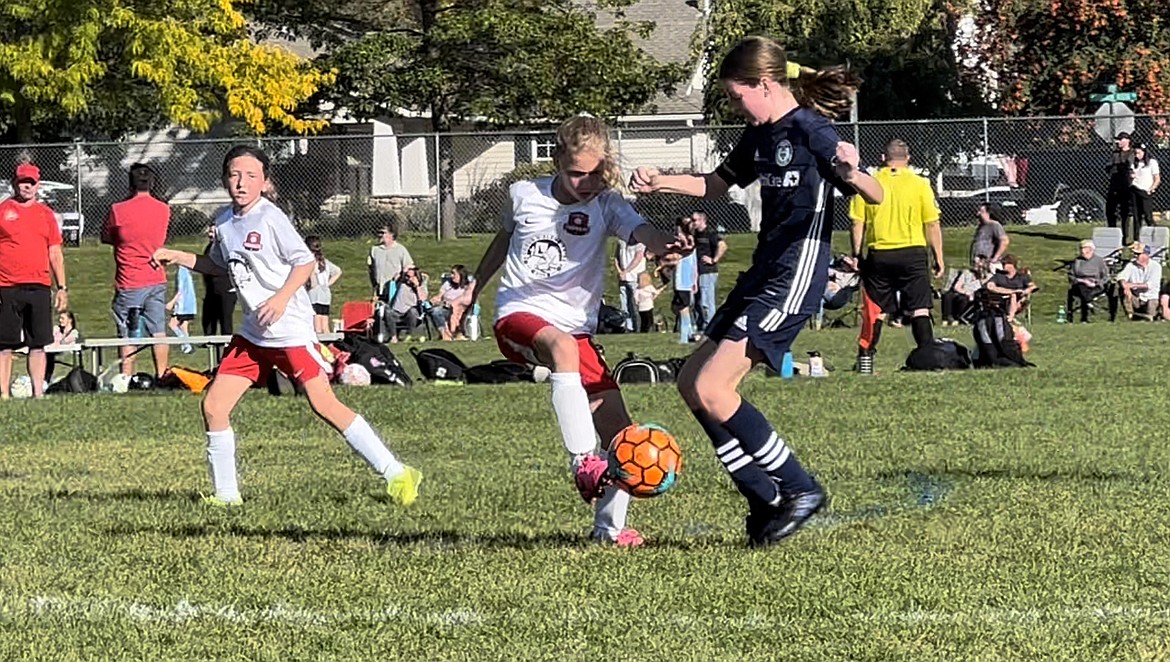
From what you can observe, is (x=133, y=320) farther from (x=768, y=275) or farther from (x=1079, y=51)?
(x=1079, y=51)

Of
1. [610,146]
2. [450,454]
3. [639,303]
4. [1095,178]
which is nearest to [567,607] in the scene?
[610,146]

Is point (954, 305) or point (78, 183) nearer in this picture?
point (954, 305)

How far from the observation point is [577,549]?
23.4ft

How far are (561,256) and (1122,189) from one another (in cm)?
2525

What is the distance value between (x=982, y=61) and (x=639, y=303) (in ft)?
72.7

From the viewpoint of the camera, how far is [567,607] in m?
5.99

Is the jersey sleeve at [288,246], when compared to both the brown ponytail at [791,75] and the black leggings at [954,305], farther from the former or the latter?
the black leggings at [954,305]

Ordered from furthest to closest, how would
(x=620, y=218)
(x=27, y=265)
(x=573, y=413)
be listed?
1. (x=27, y=265)
2. (x=620, y=218)
3. (x=573, y=413)

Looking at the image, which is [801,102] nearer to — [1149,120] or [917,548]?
[917,548]

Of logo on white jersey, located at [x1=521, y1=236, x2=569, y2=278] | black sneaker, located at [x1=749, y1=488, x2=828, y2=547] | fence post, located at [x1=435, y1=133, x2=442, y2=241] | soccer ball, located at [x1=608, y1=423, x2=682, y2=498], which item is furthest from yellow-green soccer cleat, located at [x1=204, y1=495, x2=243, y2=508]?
fence post, located at [x1=435, y1=133, x2=442, y2=241]

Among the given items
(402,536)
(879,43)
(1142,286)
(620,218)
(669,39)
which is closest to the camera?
(620,218)

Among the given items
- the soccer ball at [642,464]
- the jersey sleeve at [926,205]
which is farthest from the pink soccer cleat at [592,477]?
the jersey sleeve at [926,205]

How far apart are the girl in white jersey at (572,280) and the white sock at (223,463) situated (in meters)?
1.82

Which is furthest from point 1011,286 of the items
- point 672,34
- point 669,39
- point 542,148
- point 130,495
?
point 672,34
